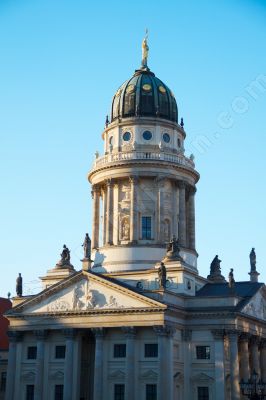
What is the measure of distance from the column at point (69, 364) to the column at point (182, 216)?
1605 cm

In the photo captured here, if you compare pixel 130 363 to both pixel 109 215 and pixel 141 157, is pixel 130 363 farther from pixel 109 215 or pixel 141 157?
pixel 141 157

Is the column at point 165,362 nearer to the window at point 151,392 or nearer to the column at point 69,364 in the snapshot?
the window at point 151,392

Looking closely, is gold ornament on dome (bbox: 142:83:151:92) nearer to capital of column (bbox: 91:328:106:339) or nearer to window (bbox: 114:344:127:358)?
capital of column (bbox: 91:328:106:339)

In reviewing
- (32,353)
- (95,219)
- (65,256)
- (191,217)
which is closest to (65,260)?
(65,256)

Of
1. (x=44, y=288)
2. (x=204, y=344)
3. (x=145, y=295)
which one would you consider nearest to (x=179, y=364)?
(x=204, y=344)

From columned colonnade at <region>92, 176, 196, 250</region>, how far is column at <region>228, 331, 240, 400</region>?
13323mm

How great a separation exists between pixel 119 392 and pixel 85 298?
9.02m

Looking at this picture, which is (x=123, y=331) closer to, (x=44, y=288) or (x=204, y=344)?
(x=204, y=344)

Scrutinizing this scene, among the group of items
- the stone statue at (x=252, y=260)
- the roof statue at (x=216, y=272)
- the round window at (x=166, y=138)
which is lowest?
the roof statue at (x=216, y=272)

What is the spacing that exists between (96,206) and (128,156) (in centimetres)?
689

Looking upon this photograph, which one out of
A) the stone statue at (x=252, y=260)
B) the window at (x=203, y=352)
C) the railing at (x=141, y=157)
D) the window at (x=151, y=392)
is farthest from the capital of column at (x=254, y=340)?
the railing at (x=141, y=157)

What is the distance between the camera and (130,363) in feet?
194

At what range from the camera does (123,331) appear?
60312 millimetres

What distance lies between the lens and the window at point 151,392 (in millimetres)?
58897
